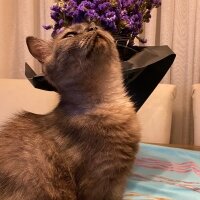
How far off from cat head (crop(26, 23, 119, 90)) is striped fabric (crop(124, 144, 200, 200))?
389 mm

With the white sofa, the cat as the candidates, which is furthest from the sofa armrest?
the cat

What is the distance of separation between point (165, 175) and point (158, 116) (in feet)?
1.44

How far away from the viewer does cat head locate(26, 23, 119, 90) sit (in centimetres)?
96

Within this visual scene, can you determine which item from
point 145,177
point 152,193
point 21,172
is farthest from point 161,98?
point 21,172

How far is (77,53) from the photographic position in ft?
3.19

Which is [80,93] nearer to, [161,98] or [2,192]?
[2,192]

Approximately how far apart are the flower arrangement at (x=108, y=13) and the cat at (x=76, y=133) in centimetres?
5

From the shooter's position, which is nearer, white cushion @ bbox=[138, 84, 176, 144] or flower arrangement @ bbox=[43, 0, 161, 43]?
flower arrangement @ bbox=[43, 0, 161, 43]

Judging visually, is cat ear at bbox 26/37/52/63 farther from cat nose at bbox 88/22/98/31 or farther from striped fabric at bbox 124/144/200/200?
striped fabric at bbox 124/144/200/200

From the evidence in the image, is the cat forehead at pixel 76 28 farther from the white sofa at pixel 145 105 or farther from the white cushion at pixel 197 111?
the white cushion at pixel 197 111

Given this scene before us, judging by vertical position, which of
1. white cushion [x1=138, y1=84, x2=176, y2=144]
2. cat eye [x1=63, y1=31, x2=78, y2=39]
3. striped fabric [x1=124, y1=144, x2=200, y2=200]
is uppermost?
cat eye [x1=63, y1=31, x2=78, y2=39]

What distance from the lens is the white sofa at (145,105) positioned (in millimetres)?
1603

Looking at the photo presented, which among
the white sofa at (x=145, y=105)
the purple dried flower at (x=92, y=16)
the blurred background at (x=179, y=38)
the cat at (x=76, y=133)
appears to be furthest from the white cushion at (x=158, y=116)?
the purple dried flower at (x=92, y=16)

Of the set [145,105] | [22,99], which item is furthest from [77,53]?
[22,99]
